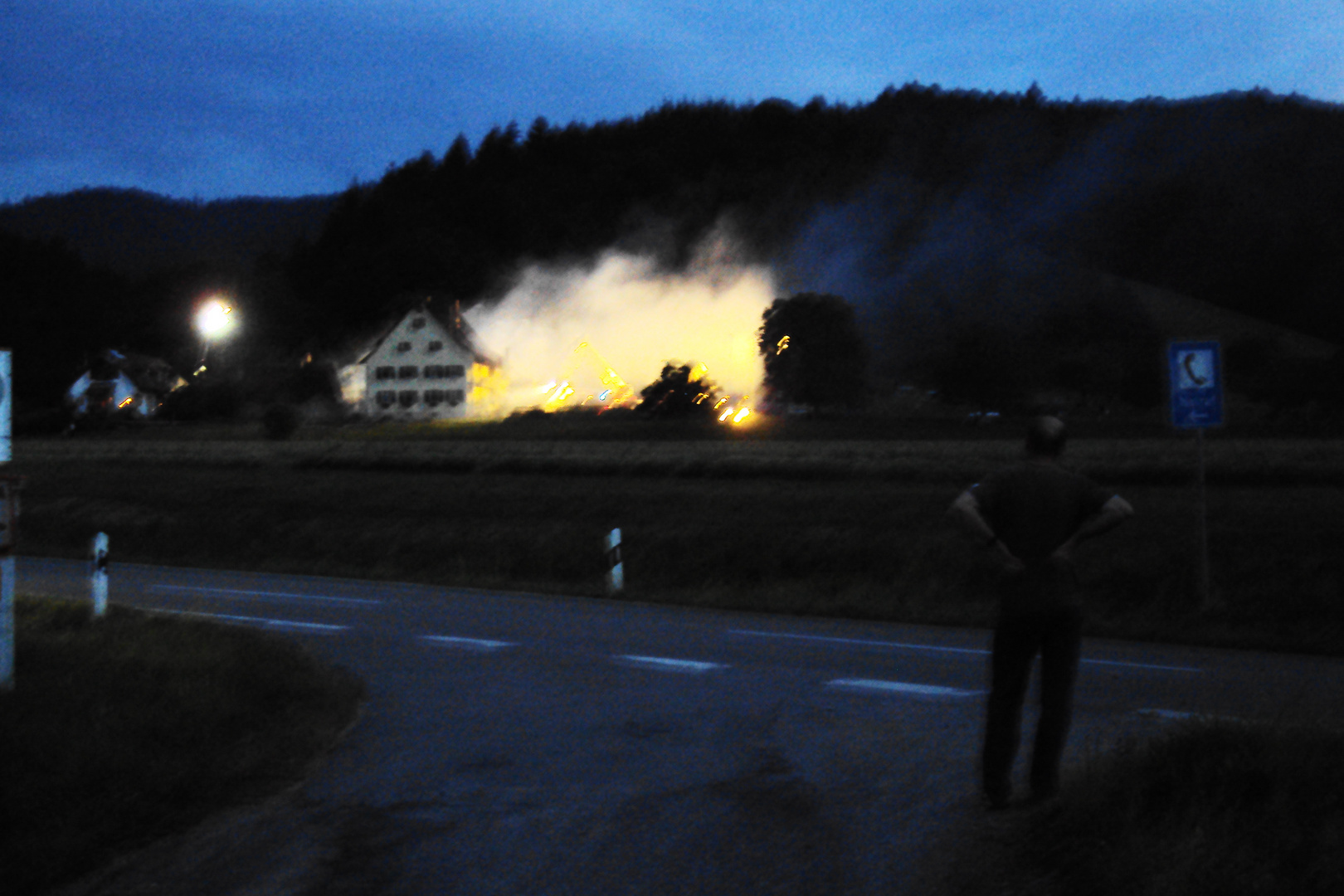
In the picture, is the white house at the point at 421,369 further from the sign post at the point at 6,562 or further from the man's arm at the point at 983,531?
the man's arm at the point at 983,531

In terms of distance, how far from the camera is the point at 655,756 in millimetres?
7152

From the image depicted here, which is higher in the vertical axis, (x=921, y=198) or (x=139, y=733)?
(x=921, y=198)

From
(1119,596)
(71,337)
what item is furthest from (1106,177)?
(1119,596)

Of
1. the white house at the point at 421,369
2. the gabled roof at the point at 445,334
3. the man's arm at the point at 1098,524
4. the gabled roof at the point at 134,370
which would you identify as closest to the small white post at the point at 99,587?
the man's arm at the point at 1098,524

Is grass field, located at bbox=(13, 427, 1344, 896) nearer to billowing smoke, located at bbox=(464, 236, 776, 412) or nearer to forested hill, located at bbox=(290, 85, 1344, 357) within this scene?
billowing smoke, located at bbox=(464, 236, 776, 412)

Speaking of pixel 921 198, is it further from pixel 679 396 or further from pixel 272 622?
pixel 272 622

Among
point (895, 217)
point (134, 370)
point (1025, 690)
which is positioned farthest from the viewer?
point (895, 217)

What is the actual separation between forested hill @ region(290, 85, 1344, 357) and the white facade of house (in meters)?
34.7

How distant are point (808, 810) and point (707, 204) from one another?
15927 centimetres

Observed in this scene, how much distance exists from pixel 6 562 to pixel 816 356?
3252 inches

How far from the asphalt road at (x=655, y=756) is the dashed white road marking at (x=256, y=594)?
3344 millimetres

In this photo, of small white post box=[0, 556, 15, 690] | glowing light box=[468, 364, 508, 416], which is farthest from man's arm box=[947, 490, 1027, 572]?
glowing light box=[468, 364, 508, 416]

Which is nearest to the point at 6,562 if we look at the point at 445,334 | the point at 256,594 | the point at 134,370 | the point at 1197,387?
the point at 256,594

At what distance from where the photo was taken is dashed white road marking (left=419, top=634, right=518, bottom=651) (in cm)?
1187
